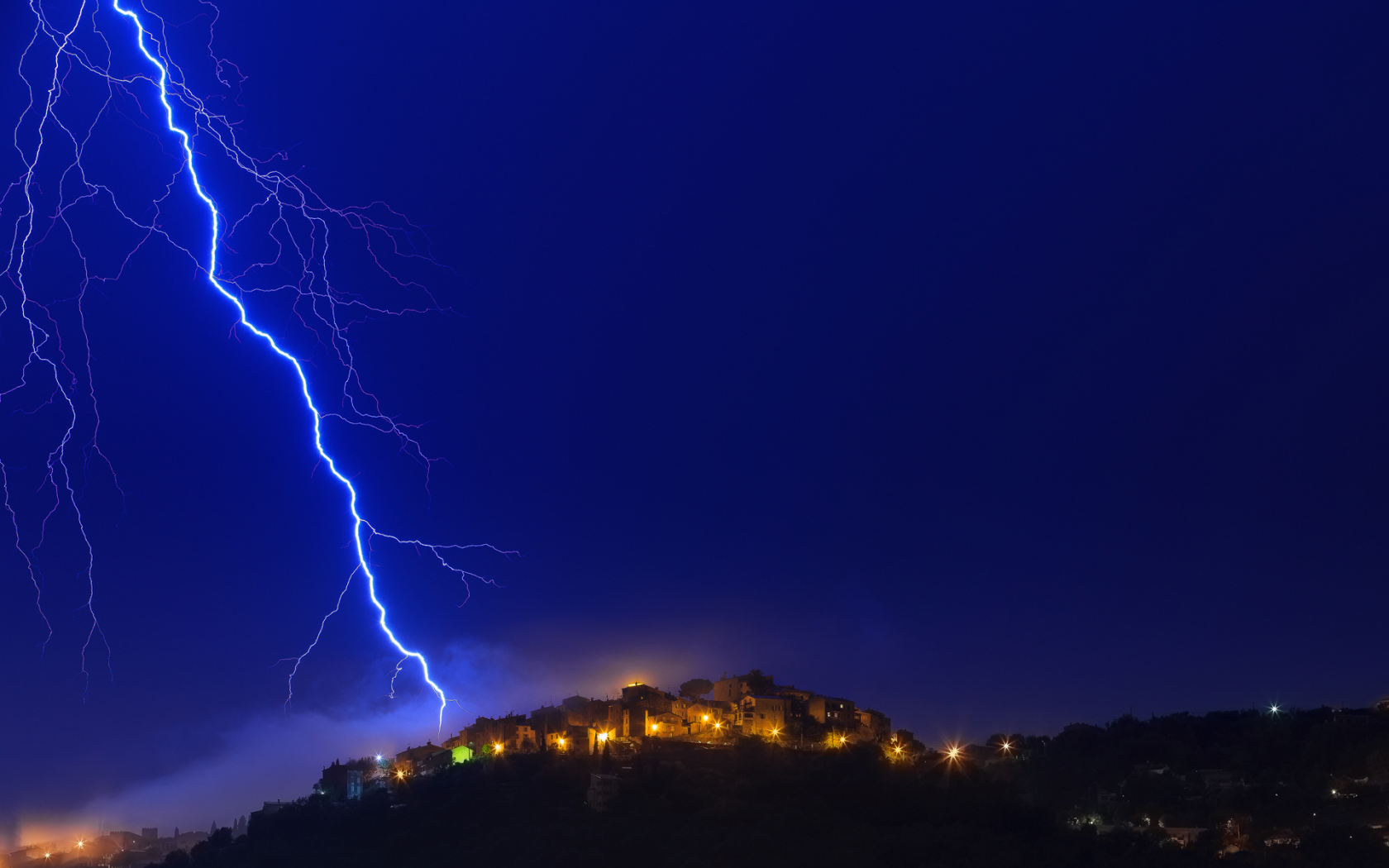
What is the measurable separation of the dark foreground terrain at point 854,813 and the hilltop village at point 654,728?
1.90m

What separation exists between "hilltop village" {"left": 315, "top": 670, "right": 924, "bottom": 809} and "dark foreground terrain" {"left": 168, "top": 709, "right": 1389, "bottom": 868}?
6.25ft

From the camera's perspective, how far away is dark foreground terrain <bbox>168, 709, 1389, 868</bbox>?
20.5 metres

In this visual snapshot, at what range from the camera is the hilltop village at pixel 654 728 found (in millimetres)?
32000

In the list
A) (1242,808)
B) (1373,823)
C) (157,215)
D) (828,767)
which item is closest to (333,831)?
(828,767)

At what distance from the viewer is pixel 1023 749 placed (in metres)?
39.1

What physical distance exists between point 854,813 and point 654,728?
11130mm

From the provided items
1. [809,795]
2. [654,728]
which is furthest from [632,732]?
[809,795]

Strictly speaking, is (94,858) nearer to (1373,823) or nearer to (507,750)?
(507,750)

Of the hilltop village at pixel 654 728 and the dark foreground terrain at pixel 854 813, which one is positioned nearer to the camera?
the dark foreground terrain at pixel 854 813

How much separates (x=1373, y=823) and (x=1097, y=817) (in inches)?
221

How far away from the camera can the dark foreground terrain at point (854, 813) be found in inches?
806

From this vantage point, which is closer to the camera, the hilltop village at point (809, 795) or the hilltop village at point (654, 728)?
the hilltop village at point (809, 795)

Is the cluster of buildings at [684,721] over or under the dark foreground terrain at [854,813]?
over

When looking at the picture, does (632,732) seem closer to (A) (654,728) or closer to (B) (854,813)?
(A) (654,728)
